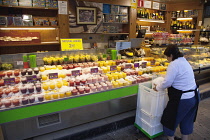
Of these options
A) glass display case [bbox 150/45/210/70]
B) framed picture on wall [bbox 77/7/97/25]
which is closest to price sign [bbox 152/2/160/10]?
framed picture on wall [bbox 77/7/97/25]

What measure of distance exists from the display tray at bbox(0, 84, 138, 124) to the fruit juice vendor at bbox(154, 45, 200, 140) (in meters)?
0.72

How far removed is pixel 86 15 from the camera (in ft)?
21.3

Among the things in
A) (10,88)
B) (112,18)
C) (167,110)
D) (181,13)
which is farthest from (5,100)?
(181,13)

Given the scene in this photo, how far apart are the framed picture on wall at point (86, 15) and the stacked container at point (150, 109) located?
4.50 meters

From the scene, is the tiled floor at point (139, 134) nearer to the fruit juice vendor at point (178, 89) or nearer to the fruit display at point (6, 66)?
the fruit juice vendor at point (178, 89)

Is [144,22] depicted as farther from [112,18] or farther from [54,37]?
[54,37]

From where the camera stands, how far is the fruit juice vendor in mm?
2257

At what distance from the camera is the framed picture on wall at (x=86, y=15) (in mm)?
6328

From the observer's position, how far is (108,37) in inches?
297

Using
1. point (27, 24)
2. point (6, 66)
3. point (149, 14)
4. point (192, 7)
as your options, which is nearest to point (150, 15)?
point (149, 14)

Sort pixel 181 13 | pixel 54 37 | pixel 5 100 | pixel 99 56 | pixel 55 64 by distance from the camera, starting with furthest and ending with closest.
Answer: pixel 181 13, pixel 54 37, pixel 99 56, pixel 55 64, pixel 5 100

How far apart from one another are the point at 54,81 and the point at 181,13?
8.18 metres

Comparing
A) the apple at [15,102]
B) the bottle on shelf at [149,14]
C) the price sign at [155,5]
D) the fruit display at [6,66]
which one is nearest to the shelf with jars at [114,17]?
the bottle on shelf at [149,14]

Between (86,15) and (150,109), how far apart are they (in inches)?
199
